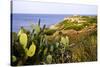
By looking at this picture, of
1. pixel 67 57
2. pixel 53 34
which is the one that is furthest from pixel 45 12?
pixel 67 57

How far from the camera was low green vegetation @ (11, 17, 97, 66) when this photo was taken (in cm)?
210

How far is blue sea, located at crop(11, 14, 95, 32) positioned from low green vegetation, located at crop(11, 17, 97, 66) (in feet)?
0.14

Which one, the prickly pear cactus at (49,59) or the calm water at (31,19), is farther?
the prickly pear cactus at (49,59)

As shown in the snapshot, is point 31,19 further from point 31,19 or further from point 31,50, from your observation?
point 31,50

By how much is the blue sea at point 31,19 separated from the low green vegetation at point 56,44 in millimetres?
42

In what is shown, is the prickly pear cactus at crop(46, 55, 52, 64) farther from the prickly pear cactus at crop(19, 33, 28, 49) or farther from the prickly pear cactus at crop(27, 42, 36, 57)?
the prickly pear cactus at crop(19, 33, 28, 49)

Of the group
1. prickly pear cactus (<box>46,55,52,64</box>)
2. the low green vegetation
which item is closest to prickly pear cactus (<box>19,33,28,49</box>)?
the low green vegetation

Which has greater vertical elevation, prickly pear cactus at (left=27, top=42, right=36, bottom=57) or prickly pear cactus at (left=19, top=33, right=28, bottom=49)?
prickly pear cactus at (left=19, top=33, right=28, bottom=49)

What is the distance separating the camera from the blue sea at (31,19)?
2.09m

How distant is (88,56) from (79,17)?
1.47 feet

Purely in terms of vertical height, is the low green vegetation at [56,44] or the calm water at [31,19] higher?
the calm water at [31,19]

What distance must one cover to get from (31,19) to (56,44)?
0.38 m

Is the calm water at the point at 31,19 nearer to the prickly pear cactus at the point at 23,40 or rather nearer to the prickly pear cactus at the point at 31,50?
the prickly pear cactus at the point at 23,40

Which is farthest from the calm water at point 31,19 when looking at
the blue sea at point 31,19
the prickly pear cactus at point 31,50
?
the prickly pear cactus at point 31,50
